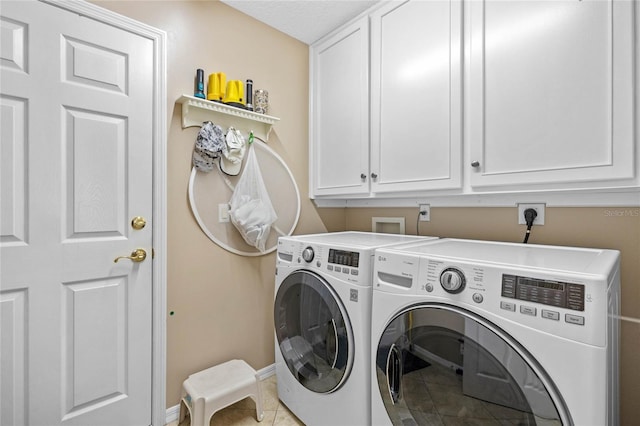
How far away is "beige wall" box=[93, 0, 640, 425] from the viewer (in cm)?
128

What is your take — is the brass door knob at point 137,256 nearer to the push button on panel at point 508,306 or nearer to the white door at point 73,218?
the white door at point 73,218

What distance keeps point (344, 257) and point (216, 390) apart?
96 cm

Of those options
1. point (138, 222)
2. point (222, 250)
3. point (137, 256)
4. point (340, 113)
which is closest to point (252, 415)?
point (222, 250)

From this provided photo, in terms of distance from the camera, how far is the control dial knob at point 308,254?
1.48 meters

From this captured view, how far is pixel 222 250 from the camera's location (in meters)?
1.83

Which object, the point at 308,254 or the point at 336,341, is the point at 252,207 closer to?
the point at 308,254

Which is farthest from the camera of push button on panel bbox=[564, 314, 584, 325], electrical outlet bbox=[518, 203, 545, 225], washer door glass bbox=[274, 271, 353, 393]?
electrical outlet bbox=[518, 203, 545, 225]

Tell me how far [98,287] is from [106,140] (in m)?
0.69

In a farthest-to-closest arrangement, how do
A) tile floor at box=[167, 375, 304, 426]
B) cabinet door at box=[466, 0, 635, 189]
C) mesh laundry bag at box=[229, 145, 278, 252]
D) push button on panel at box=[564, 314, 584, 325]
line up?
mesh laundry bag at box=[229, 145, 278, 252] → tile floor at box=[167, 375, 304, 426] → cabinet door at box=[466, 0, 635, 189] → push button on panel at box=[564, 314, 584, 325]

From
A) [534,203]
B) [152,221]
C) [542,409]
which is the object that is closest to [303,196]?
[152,221]

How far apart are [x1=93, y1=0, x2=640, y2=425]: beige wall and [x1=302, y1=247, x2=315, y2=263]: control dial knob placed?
0.60 m

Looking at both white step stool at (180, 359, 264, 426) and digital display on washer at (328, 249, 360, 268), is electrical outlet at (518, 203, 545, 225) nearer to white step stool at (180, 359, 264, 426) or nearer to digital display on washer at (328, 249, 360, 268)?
digital display on washer at (328, 249, 360, 268)

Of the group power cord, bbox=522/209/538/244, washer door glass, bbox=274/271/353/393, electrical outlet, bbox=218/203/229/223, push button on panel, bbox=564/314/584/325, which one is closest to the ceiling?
electrical outlet, bbox=218/203/229/223

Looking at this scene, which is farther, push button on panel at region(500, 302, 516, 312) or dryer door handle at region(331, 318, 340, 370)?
dryer door handle at region(331, 318, 340, 370)
